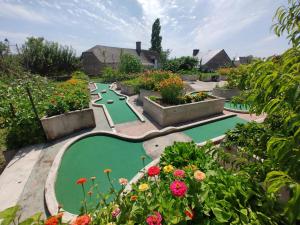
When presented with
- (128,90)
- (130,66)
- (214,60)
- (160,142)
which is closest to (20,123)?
(160,142)

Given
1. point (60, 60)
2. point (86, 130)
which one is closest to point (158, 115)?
point (86, 130)

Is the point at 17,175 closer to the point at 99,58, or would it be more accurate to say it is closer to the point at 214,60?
the point at 99,58

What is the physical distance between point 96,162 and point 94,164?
0.10 m

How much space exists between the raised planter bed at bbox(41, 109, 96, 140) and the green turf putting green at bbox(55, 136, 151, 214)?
35.4 inches

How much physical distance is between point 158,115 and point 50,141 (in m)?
4.78

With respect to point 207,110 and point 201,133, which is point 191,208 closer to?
point 201,133

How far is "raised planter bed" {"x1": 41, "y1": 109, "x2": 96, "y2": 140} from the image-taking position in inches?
239

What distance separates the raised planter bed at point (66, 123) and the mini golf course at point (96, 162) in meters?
0.88

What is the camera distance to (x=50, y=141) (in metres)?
6.14

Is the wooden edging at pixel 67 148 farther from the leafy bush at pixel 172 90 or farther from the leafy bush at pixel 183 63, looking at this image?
the leafy bush at pixel 183 63

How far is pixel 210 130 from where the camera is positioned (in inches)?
280

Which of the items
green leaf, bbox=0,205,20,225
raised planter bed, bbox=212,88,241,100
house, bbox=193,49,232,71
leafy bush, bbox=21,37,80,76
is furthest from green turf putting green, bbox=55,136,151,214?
house, bbox=193,49,232,71

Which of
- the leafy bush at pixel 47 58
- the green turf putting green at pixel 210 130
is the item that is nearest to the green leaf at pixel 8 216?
the green turf putting green at pixel 210 130

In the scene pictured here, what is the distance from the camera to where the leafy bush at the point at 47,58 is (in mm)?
22969
